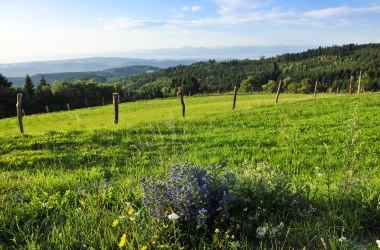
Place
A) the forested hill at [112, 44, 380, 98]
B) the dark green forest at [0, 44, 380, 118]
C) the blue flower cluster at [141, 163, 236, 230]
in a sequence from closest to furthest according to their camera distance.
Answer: the blue flower cluster at [141, 163, 236, 230] < the dark green forest at [0, 44, 380, 118] < the forested hill at [112, 44, 380, 98]

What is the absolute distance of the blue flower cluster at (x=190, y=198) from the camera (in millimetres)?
3576

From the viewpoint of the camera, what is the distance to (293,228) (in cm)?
370

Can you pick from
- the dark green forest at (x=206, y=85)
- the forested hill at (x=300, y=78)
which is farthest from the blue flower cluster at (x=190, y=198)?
the forested hill at (x=300, y=78)

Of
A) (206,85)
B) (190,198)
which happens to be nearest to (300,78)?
(206,85)

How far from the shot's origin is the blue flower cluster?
141 inches

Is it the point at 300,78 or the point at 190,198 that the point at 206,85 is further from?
the point at 190,198

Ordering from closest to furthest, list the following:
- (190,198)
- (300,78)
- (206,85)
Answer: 1. (190,198)
2. (300,78)
3. (206,85)

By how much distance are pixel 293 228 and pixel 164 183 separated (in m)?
1.68

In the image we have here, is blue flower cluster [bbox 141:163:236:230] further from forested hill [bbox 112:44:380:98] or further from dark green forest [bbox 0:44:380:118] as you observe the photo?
forested hill [bbox 112:44:380:98]

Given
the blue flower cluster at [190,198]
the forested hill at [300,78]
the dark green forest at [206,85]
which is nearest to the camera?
the blue flower cluster at [190,198]

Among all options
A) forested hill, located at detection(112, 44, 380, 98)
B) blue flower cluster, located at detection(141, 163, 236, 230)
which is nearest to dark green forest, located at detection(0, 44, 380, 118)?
forested hill, located at detection(112, 44, 380, 98)

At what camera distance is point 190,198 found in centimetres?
355

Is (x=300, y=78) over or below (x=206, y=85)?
over

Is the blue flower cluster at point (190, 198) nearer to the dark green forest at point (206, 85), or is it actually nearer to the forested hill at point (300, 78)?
the dark green forest at point (206, 85)
